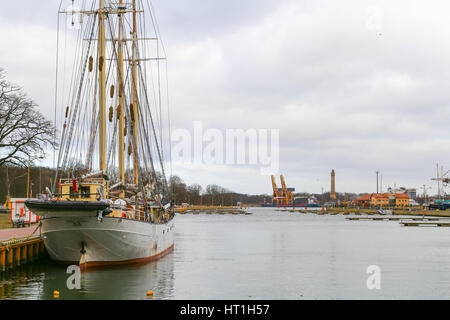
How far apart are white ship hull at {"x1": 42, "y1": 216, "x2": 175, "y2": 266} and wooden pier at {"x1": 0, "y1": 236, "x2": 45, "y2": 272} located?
1604mm

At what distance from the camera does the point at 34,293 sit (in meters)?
23.4

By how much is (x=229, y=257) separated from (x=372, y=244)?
64.0 ft

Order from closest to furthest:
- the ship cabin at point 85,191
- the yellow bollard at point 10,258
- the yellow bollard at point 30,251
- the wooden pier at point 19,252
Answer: the wooden pier at point 19,252
the yellow bollard at point 10,258
the ship cabin at point 85,191
the yellow bollard at point 30,251

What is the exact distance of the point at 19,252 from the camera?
95.6 feet

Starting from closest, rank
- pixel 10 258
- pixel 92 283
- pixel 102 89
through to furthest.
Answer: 1. pixel 92 283
2. pixel 10 258
3. pixel 102 89

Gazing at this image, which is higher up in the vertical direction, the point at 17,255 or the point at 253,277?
the point at 17,255

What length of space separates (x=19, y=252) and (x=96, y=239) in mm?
4905

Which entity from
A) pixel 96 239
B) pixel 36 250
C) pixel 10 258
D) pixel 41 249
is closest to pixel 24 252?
pixel 10 258

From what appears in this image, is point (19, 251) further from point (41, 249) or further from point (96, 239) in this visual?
point (96, 239)

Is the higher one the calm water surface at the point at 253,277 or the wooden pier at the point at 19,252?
the wooden pier at the point at 19,252

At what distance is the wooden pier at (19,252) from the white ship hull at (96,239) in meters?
1.60

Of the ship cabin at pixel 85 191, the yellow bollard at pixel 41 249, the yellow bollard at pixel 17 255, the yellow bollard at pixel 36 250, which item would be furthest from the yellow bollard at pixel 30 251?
the ship cabin at pixel 85 191

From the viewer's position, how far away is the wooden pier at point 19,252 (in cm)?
2702

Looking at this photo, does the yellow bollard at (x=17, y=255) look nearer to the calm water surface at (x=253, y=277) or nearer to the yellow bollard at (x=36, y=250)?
the calm water surface at (x=253, y=277)
